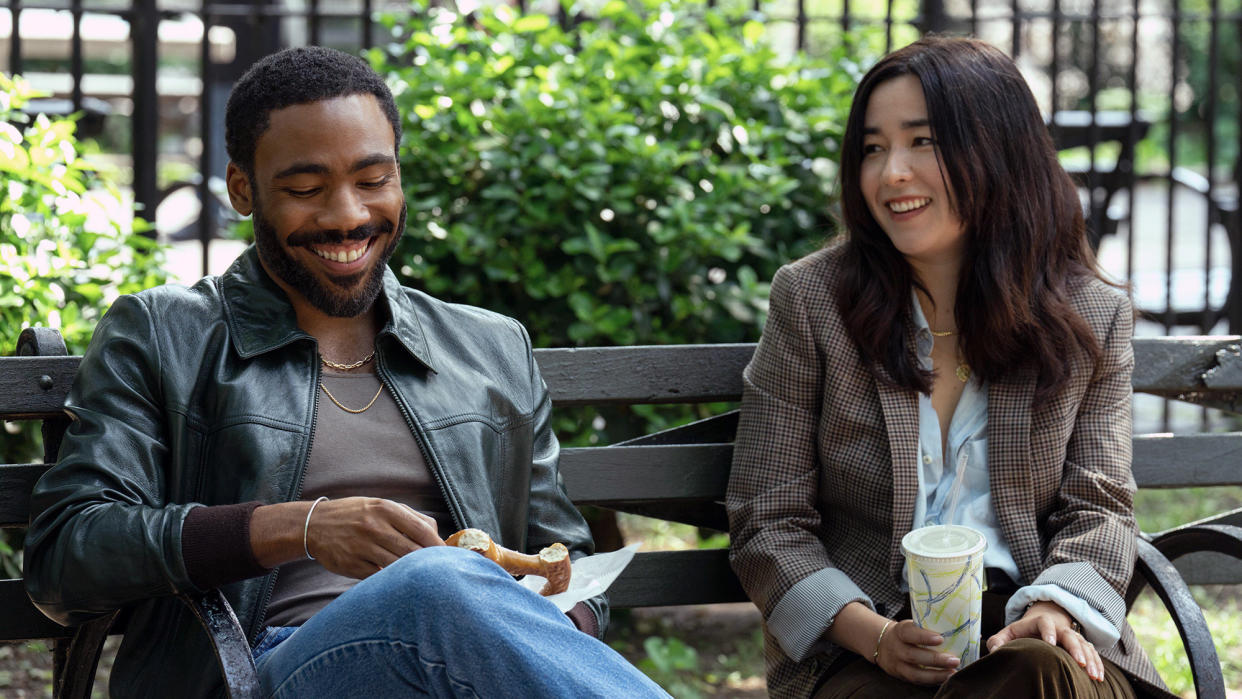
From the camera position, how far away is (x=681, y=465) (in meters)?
3.13

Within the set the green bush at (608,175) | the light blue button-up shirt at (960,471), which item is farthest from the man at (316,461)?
the green bush at (608,175)

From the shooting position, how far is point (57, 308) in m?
3.29

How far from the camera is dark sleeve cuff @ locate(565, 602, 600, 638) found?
8.43 ft

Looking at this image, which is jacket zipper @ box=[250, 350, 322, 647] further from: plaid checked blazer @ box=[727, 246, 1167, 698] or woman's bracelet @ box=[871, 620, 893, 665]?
woman's bracelet @ box=[871, 620, 893, 665]

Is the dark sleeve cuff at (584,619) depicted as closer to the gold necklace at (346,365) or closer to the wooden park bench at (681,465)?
the wooden park bench at (681,465)

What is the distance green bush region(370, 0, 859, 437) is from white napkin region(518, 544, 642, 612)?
1317mm

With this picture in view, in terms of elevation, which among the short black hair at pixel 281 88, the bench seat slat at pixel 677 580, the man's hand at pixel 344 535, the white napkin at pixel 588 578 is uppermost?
the short black hair at pixel 281 88

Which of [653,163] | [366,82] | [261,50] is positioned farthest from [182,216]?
[366,82]

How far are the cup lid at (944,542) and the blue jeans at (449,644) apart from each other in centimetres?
59

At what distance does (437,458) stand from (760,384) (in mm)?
740

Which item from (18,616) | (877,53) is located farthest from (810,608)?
(877,53)

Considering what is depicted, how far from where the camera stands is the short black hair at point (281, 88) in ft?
8.31

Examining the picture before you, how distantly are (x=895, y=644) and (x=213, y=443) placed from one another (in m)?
1.30

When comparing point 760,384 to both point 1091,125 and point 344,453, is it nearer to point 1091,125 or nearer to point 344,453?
point 344,453
